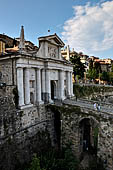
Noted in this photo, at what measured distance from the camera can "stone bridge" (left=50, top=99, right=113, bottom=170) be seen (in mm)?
13102

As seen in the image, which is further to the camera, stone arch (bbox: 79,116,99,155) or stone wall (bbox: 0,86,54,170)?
stone arch (bbox: 79,116,99,155)

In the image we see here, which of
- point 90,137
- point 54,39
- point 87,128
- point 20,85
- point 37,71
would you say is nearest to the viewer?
point 20,85

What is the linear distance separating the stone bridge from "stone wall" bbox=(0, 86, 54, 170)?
8.68 feet

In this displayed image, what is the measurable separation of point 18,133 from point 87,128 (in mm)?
11013

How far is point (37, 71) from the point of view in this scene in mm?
16547

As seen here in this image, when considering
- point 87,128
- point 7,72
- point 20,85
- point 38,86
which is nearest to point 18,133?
point 20,85

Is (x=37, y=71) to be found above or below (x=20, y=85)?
above

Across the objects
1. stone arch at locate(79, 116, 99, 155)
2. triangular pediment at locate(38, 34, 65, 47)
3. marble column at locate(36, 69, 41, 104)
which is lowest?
stone arch at locate(79, 116, 99, 155)

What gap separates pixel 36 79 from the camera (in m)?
16.6

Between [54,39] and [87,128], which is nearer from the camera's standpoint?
[54,39]

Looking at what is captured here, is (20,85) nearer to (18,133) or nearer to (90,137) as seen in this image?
(18,133)

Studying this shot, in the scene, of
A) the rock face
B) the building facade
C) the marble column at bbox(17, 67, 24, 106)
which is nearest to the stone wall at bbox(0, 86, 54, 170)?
the rock face

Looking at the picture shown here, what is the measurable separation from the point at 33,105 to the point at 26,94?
73.2 inches

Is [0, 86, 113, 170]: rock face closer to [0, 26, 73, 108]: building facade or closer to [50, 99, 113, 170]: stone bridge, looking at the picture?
[50, 99, 113, 170]: stone bridge
